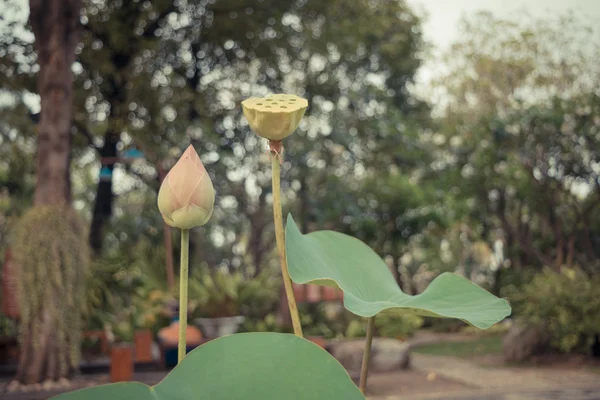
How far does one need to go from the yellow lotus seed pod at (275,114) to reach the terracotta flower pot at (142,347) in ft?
17.0

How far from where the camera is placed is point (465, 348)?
7672 mm

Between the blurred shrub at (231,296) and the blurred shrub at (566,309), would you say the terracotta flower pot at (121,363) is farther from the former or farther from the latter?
the blurred shrub at (566,309)

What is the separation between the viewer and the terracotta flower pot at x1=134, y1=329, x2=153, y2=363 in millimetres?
5355

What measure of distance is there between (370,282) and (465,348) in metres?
7.46

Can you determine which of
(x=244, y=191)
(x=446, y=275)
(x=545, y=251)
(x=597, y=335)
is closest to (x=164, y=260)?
(x=244, y=191)

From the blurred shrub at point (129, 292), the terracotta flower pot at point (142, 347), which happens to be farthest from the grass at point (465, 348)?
the terracotta flower pot at point (142, 347)

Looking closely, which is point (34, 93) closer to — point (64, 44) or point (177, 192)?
point (64, 44)

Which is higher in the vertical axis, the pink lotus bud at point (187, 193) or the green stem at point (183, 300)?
the pink lotus bud at point (187, 193)

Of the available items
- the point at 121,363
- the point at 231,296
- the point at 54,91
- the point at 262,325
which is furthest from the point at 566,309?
the point at 54,91

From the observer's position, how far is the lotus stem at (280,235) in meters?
0.44

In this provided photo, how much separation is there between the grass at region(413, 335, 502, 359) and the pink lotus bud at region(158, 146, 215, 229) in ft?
22.5

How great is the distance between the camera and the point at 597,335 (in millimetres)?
6066

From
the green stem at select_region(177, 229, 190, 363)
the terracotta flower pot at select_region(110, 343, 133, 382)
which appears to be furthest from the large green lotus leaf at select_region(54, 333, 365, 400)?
the terracotta flower pot at select_region(110, 343, 133, 382)

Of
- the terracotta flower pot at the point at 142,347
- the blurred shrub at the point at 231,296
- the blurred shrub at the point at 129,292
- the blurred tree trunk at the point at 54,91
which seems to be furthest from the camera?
the blurred shrub at the point at 129,292
